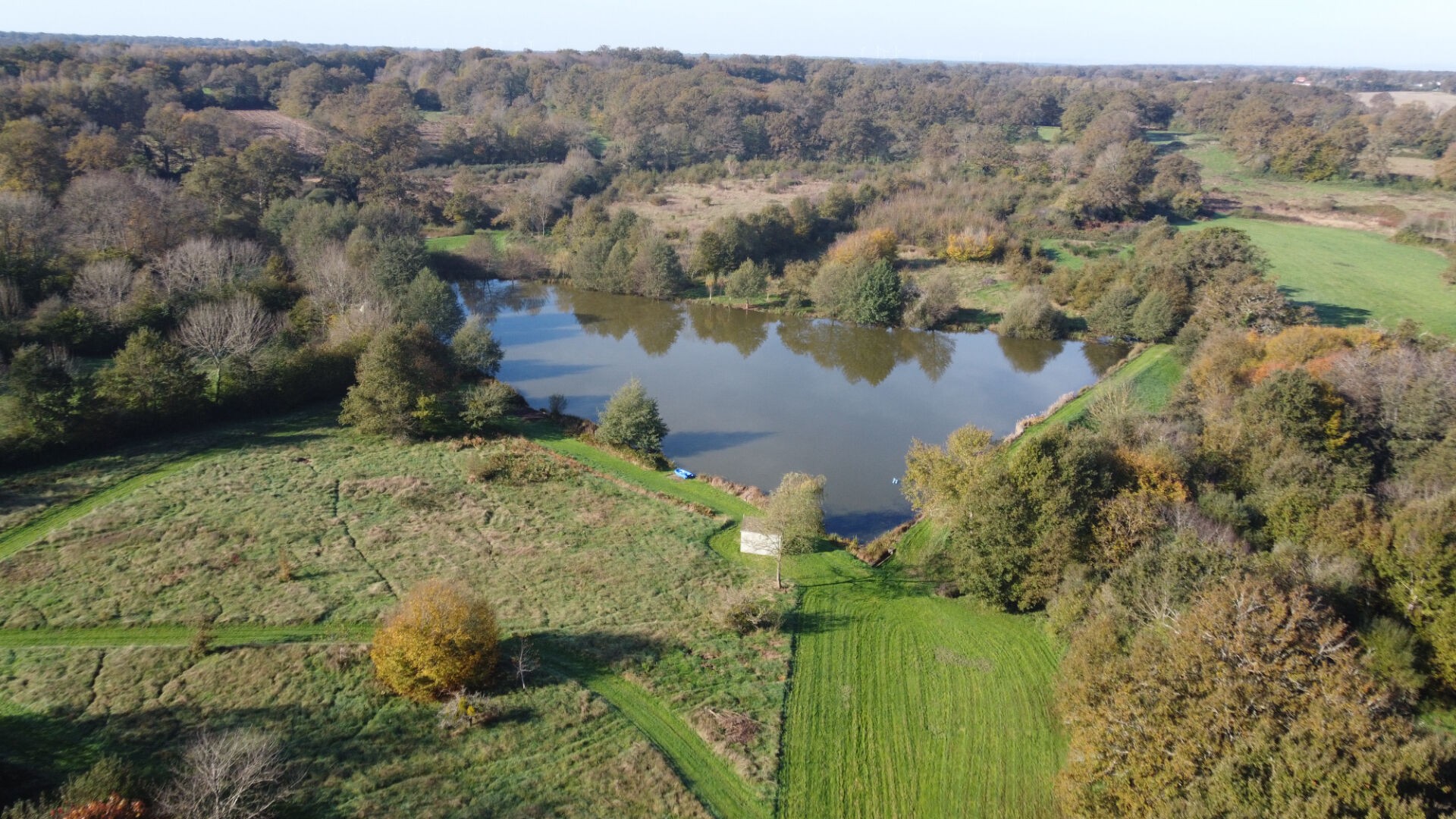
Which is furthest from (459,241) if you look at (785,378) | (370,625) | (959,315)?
(370,625)

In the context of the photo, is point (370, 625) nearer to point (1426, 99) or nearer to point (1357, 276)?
point (1357, 276)

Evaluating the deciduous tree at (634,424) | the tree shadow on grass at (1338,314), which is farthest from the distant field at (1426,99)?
the deciduous tree at (634,424)

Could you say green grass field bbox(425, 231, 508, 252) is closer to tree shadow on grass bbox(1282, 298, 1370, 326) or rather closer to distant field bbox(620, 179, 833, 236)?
distant field bbox(620, 179, 833, 236)

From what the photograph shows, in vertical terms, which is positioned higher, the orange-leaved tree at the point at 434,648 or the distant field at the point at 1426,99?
the distant field at the point at 1426,99

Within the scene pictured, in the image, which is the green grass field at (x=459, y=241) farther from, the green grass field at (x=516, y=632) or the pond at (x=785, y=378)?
the green grass field at (x=516, y=632)

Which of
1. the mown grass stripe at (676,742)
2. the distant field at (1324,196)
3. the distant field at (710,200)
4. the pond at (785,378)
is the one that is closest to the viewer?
the mown grass stripe at (676,742)

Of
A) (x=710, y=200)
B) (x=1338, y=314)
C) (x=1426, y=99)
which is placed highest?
(x=1426, y=99)

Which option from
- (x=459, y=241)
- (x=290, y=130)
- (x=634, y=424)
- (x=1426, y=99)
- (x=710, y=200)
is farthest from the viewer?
(x=1426, y=99)
